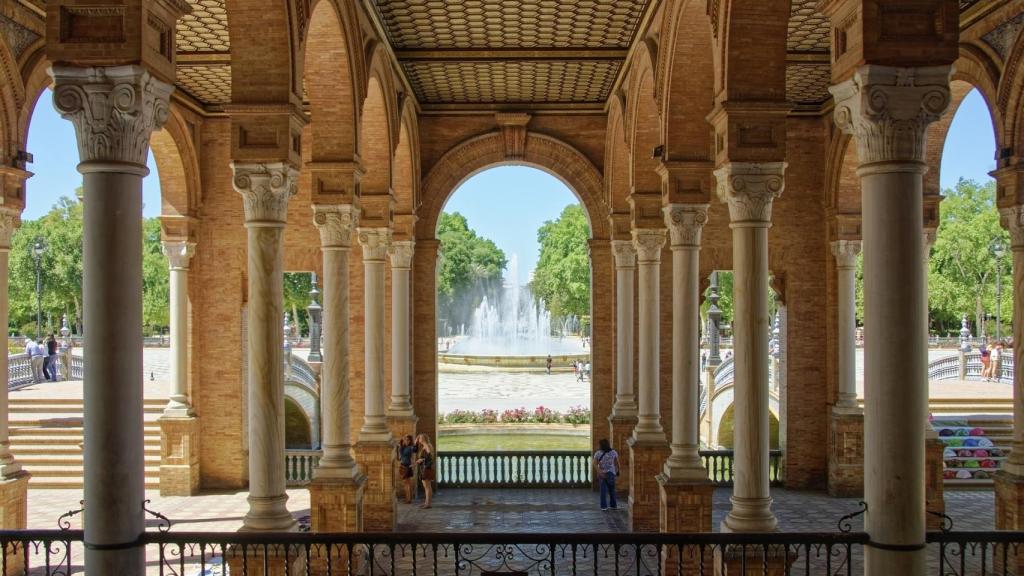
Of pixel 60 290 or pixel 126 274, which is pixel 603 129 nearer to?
pixel 126 274

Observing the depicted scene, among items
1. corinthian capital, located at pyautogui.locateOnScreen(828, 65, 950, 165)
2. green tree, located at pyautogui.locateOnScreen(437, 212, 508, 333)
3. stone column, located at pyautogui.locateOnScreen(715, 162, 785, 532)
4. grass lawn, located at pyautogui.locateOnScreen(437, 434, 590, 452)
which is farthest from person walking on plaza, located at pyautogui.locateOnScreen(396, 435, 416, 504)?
green tree, located at pyautogui.locateOnScreen(437, 212, 508, 333)

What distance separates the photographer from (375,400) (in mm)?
14109

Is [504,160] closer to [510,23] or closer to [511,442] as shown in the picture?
[510,23]

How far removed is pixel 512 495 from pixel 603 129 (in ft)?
25.4

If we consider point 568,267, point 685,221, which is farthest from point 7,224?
point 568,267

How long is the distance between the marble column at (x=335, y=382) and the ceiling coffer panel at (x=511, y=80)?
509 cm

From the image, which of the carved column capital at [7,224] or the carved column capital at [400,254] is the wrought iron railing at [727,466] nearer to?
the carved column capital at [400,254]

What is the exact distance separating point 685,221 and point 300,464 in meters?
10.8

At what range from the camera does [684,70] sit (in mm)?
10203

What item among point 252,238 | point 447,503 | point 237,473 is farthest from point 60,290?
point 252,238

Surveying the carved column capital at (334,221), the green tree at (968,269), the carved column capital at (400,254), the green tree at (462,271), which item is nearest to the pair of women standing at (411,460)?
the carved column capital at (400,254)

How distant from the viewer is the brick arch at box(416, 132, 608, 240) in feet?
60.1

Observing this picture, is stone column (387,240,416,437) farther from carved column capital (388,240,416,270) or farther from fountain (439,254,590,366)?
fountain (439,254,590,366)

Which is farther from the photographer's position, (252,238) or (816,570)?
(816,570)
